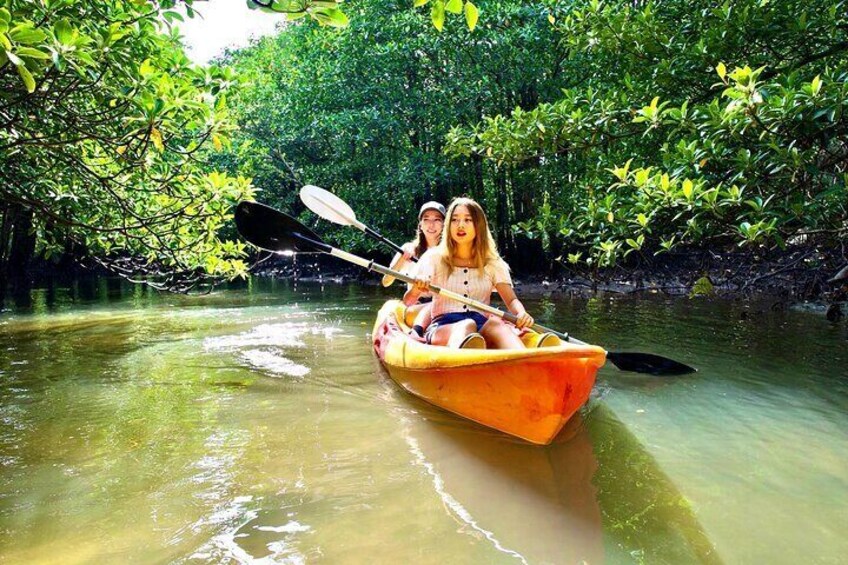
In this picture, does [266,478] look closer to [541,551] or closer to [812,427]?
[541,551]

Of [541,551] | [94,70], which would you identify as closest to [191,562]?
[541,551]

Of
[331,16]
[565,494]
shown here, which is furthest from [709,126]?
[331,16]

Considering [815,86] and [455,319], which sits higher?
[815,86]

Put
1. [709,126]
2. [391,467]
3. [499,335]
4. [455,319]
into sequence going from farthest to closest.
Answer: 1. [455,319]
2. [499,335]
3. [709,126]
4. [391,467]

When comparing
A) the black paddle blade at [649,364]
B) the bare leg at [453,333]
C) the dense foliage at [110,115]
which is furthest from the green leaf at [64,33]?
the black paddle blade at [649,364]

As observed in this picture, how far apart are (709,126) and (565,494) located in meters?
2.54

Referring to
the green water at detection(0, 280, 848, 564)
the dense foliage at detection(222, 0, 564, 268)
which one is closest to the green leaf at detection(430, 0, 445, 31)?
the green water at detection(0, 280, 848, 564)

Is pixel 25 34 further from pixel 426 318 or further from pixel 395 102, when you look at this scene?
pixel 395 102

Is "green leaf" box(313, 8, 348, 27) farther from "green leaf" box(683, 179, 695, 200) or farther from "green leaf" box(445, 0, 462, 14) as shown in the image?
"green leaf" box(683, 179, 695, 200)

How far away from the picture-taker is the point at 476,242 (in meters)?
3.89

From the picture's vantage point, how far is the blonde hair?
377cm

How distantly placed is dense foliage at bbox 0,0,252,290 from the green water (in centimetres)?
129

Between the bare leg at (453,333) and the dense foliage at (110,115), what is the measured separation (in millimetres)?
2012

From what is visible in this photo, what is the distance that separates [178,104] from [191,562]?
2.44 meters
